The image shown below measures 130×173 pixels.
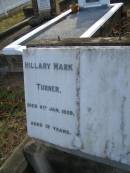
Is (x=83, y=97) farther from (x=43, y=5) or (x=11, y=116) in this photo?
(x=43, y=5)

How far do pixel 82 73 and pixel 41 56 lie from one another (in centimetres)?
40

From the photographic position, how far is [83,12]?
7934 millimetres

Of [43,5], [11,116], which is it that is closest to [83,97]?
[11,116]

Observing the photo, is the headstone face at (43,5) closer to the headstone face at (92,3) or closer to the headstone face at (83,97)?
the headstone face at (92,3)

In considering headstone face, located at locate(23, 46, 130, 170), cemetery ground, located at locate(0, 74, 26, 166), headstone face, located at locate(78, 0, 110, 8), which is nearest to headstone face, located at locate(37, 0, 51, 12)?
headstone face, located at locate(78, 0, 110, 8)

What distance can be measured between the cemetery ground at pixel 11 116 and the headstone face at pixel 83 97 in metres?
0.84

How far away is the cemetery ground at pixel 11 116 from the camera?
3.82 meters

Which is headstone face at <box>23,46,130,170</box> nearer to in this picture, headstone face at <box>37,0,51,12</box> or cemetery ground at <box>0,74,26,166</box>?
cemetery ground at <box>0,74,26,166</box>

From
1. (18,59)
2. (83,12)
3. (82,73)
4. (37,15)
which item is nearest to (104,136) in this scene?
(82,73)

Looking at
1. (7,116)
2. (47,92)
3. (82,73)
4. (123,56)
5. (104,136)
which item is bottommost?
(7,116)

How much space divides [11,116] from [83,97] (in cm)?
192

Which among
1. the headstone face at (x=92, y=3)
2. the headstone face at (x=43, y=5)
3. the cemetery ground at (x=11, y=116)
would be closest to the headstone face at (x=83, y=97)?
the cemetery ground at (x=11, y=116)

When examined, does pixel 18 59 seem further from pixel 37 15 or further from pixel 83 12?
pixel 37 15

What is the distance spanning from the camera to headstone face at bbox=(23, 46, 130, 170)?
2531 millimetres
